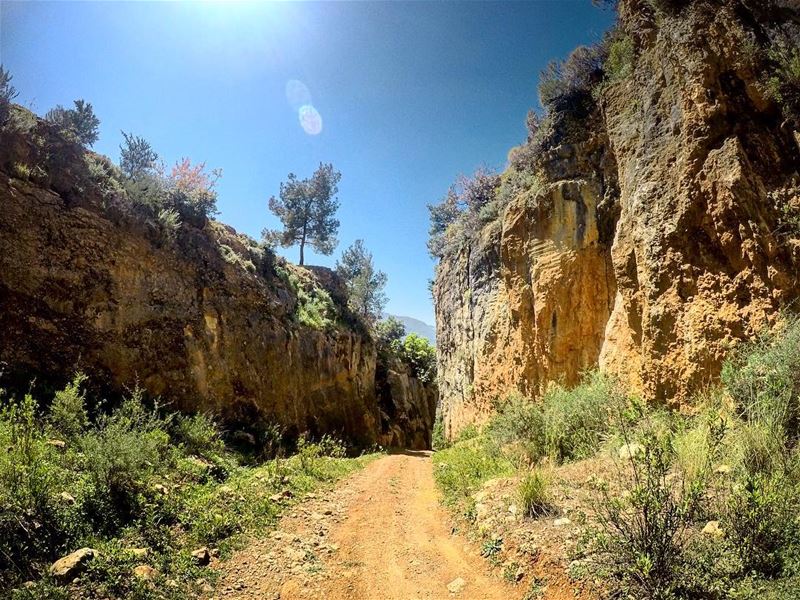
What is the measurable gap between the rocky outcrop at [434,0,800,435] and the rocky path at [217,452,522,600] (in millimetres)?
4278

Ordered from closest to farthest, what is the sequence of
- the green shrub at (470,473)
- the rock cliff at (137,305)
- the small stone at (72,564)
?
1. the small stone at (72,564)
2. the green shrub at (470,473)
3. the rock cliff at (137,305)

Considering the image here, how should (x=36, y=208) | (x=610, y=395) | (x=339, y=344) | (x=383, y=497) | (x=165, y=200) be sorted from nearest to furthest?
(x=610, y=395), (x=383, y=497), (x=36, y=208), (x=165, y=200), (x=339, y=344)

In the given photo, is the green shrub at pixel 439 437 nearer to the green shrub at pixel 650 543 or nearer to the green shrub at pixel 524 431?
the green shrub at pixel 524 431

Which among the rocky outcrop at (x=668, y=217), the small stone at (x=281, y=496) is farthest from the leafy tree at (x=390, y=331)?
the small stone at (x=281, y=496)

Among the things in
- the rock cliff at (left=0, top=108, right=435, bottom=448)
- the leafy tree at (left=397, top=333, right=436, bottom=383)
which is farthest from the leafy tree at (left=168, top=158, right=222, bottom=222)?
the leafy tree at (left=397, top=333, right=436, bottom=383)

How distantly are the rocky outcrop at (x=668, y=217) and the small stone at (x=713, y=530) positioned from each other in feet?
9.95

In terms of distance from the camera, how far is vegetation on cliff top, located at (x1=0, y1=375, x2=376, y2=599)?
4.00 metres

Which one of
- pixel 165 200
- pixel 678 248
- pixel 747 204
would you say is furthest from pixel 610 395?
pixel 165 200

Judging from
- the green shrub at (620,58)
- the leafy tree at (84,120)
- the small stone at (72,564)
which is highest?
the leafy tree at (84,120)

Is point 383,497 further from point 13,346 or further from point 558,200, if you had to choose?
point 13,346

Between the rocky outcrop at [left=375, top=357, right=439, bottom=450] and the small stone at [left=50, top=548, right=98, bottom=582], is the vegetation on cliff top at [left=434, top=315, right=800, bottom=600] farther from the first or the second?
the rocky outcrop at [left=375, top=357, right=439, bottom=450]

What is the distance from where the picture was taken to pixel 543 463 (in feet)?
21.0

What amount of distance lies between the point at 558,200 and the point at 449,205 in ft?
56.4

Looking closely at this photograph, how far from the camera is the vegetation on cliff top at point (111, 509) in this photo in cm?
400
